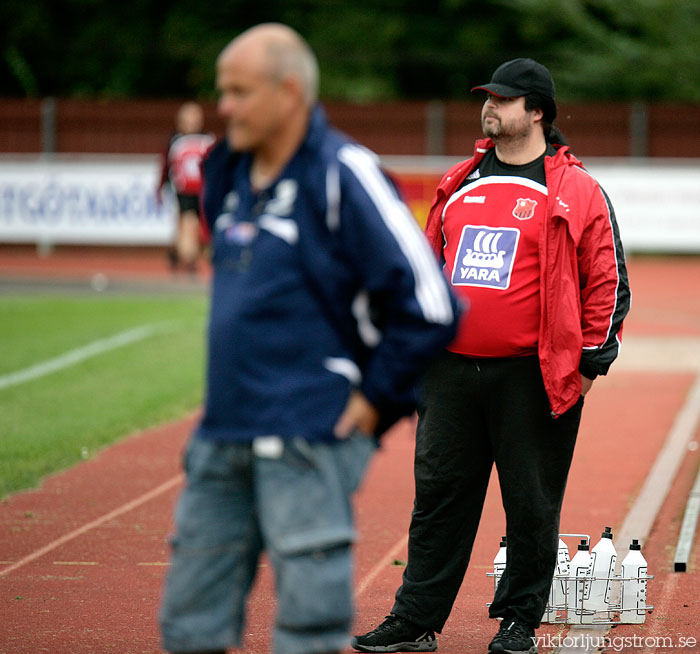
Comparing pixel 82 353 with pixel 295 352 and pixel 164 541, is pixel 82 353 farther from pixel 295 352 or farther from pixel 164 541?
pixel 295 352

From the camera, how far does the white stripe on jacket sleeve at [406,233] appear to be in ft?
10.9

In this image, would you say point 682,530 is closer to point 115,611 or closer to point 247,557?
Result: point 115,611

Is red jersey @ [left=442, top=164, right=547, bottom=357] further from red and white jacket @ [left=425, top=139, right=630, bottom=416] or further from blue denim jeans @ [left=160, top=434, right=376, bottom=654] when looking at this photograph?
blue denim jeans @ [left=160, top=434, right=376, bottom=654]

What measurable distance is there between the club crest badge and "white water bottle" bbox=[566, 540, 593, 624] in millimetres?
1347

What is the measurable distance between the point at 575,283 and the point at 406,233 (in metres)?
1.48

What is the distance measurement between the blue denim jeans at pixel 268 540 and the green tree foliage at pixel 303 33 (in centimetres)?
2671

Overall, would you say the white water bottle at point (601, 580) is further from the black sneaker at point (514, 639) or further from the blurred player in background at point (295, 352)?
the blurred player in background at point (295, 352)

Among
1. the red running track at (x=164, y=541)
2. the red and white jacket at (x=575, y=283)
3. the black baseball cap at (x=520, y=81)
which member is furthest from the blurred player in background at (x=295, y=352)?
the red running track at (x=164, y=541)

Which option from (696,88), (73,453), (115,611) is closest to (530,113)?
(115,611)

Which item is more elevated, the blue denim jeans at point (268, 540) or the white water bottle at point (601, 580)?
the blue denim jeans at point (268, 540)

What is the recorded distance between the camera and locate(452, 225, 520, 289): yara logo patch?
15.5 ft

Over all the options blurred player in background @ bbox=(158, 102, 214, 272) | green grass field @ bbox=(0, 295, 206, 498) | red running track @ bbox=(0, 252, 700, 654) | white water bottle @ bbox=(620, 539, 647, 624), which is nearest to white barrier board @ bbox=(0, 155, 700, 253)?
blurred player in background @ bbox=(158, 102, 214, 272)

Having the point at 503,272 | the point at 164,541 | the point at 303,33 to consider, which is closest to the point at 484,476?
the point at 503,272

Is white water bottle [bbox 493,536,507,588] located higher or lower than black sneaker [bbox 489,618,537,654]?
higher
